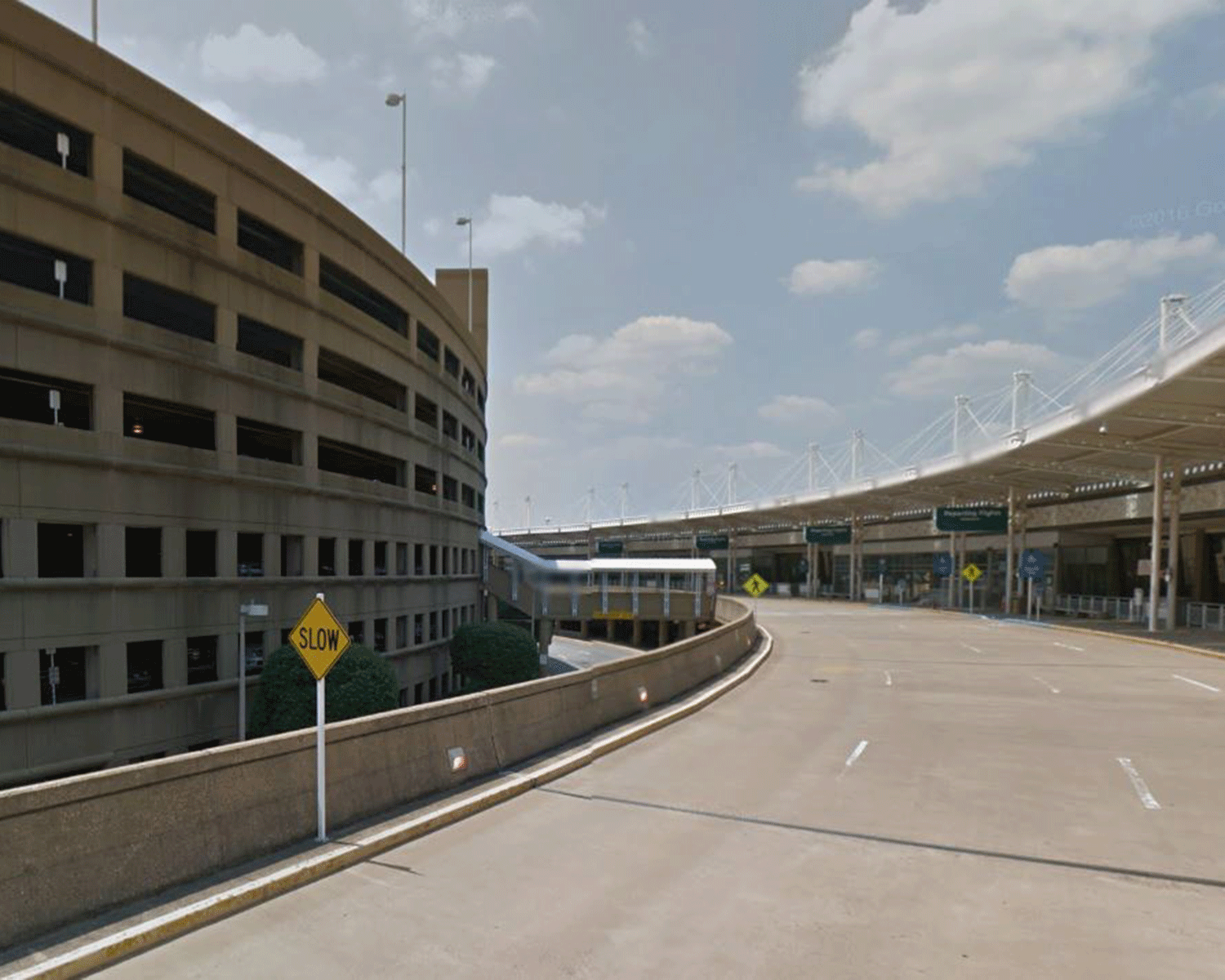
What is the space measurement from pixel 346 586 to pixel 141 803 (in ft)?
71.5

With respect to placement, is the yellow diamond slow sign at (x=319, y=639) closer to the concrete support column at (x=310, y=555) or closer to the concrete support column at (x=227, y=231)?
the concrete support column at (x=227, y=231)

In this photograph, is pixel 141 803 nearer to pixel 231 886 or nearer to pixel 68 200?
pixel 231 886

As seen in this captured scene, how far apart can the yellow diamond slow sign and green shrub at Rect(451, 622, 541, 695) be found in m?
25.1

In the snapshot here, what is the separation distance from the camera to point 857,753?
45.8 ft

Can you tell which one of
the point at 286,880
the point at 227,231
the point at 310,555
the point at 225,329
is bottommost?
the point at 286,880

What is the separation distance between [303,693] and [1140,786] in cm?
1835

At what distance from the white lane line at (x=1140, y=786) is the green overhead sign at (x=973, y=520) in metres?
45.1

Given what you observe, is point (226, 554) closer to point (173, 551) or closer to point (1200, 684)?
point (173, 551)

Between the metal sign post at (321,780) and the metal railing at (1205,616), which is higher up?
the metal sign post at (321,780)

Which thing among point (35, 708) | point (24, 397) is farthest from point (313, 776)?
point (24, 397)

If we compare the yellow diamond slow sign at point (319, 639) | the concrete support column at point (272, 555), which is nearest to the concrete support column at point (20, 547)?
the concrete support column at point (272, 555)

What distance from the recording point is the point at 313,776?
8789 millimetres

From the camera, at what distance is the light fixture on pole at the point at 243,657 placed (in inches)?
892

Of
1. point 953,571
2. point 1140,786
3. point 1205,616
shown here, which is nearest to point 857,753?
point 1140,786
